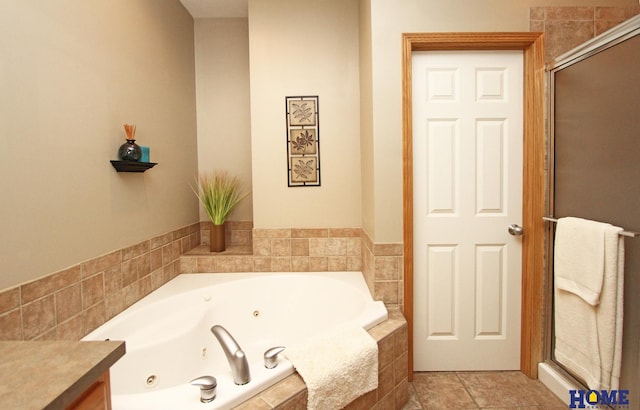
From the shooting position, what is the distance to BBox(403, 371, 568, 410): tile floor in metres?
1.64

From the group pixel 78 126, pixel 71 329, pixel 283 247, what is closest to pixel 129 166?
pixel 78 126

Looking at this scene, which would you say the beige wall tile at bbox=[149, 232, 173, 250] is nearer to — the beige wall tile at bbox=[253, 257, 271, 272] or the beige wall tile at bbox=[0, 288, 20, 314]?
the beige wall tile at bbox=[253, 257, 271, 272]

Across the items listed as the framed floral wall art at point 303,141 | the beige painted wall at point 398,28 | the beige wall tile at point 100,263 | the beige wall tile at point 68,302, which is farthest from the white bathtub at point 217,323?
the beige painted wall at point 398,28

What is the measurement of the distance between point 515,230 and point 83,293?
94.2 inches

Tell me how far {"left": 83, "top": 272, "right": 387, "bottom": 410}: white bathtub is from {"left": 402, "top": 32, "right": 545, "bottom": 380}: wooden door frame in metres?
0.57

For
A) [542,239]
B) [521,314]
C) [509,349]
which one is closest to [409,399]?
Result: [509,349]

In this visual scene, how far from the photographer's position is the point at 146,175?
6.36ft

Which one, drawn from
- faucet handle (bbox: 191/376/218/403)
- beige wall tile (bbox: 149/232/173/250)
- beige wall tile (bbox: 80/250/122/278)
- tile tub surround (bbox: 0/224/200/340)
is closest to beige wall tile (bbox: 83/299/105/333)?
tile tub surround (bbox: 0/224/200/340)

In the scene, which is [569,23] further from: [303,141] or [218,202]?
[218,202]

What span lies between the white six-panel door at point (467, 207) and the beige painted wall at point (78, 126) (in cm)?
174

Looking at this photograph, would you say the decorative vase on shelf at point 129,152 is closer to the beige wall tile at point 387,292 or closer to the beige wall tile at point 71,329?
the beige wall tile at point 71,329

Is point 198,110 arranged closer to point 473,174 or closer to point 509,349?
point 473,174

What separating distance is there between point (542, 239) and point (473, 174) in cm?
57

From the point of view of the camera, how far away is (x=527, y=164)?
1846 mm
